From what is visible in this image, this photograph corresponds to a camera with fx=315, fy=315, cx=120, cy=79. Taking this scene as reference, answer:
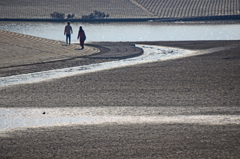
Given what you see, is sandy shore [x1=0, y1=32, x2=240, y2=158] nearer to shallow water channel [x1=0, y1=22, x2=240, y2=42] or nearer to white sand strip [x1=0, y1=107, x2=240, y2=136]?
white sand strip [x1=0, y1=107, x2=240, y2=136]

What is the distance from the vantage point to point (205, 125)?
5430 mm

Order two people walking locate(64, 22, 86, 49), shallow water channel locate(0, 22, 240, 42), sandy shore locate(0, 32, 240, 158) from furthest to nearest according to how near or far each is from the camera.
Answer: shallow water channel locate(0, 22, 240, 42)
two people walking locate(64, 22, 86, 49)
sandy shore locate(0, 32, 240, 158)

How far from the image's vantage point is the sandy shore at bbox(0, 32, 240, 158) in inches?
176

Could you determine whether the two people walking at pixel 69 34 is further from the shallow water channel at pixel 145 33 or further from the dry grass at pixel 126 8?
the dry grass at pixel 126 8

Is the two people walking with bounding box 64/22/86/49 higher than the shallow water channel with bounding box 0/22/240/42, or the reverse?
the two people walking with bounding box 64/22/86/49

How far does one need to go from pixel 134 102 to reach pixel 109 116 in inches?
43.9

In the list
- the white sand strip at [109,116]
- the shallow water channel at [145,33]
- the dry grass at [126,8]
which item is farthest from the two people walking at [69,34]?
the dry grass at [126,8]

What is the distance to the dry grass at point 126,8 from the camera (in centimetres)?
6844

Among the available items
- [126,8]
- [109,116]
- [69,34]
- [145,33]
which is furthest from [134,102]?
[126,8]

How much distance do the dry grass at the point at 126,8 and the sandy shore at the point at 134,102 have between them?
55.4 m

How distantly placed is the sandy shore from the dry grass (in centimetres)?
5545

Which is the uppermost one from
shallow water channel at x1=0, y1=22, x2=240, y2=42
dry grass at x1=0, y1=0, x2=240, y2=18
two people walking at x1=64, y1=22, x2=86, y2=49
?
dry grass at x1=0, y1=0, x2=240, y2=18

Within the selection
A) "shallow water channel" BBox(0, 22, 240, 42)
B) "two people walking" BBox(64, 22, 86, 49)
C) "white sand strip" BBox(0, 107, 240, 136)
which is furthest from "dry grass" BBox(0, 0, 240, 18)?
"white sand strip" BBox(0, 107, 240, 136)

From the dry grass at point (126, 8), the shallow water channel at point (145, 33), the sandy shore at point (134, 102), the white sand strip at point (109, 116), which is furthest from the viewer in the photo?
the dry grass at point (126, 8)
